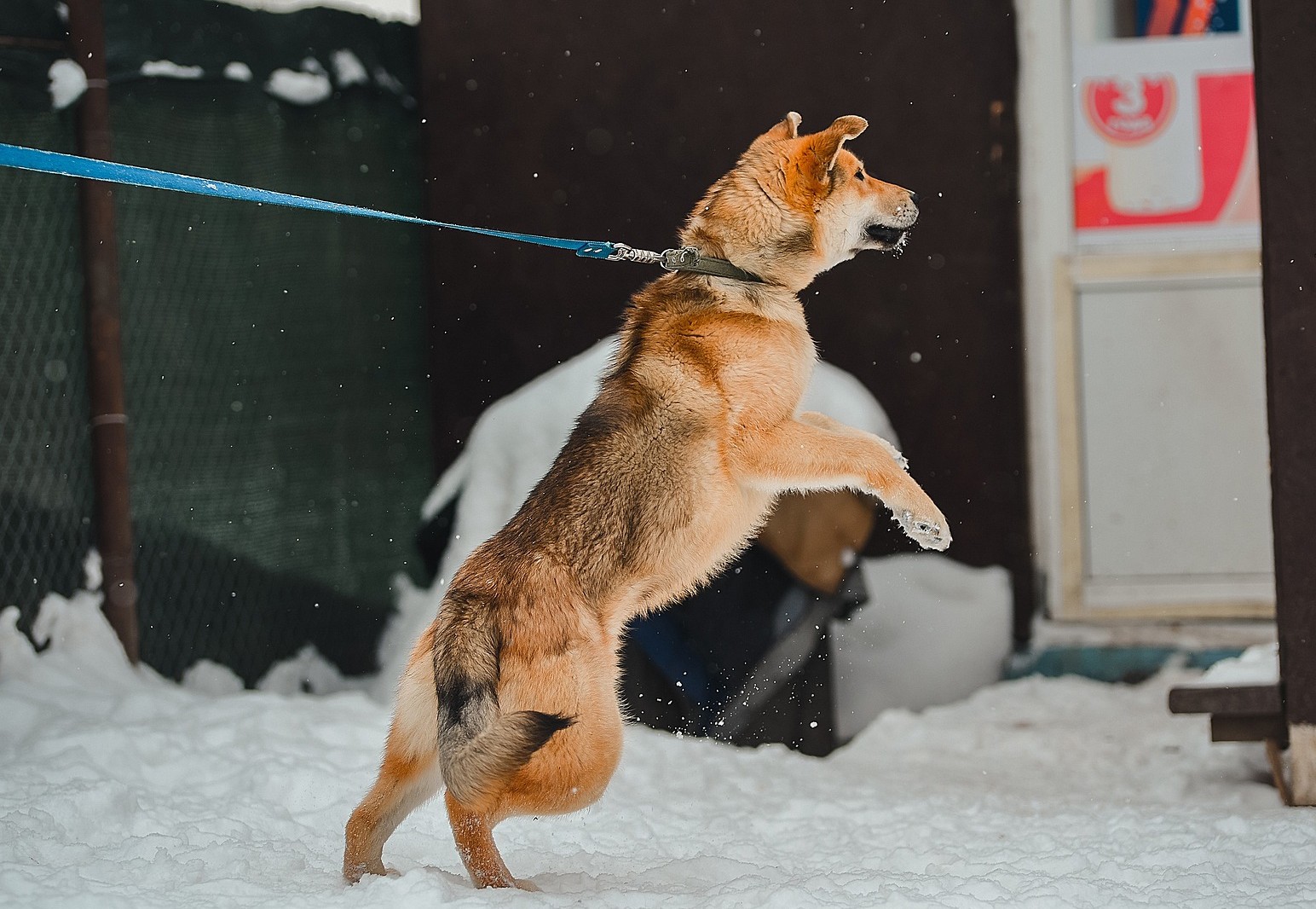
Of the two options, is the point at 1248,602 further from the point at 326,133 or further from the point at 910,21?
the point at 326,133

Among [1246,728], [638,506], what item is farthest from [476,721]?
[1246,728]

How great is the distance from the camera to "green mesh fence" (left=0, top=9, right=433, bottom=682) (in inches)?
200

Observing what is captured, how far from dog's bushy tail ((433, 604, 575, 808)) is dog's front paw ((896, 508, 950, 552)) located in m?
1.10

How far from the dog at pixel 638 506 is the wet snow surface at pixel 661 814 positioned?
11.5 inches

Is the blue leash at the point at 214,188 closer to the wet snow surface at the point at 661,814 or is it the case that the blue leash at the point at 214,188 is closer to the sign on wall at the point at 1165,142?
the wet snow surface at the point at 661,814

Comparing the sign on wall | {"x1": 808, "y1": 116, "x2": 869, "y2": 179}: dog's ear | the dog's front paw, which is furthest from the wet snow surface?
the sign on wall

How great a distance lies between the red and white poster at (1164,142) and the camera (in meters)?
6.73

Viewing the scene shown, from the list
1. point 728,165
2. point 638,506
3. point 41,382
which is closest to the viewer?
point 638,506

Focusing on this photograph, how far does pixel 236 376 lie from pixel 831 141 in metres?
3.34

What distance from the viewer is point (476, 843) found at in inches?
123

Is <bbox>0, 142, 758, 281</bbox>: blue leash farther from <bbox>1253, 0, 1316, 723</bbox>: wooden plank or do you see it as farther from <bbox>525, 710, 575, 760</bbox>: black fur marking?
<bbox>1253, 0, 1316, 723</bbox>: wooden plank

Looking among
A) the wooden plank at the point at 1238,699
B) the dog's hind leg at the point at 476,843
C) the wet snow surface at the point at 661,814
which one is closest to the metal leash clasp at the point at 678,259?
the dog's hind leg at the point at 476,843

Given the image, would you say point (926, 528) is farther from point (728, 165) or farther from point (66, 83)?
point (66, 83)

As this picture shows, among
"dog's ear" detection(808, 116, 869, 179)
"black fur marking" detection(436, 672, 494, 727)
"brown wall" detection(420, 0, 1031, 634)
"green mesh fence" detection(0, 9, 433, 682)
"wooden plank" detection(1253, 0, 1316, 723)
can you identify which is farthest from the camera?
"brown wall" detection(420, 0, 1031, 634)
